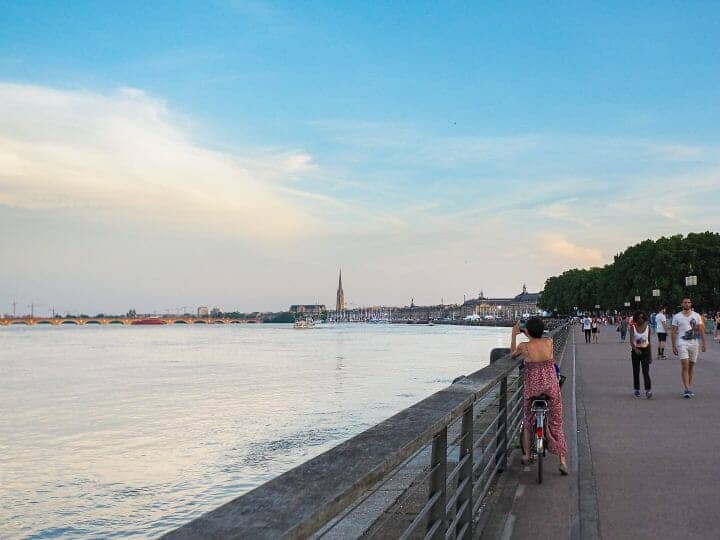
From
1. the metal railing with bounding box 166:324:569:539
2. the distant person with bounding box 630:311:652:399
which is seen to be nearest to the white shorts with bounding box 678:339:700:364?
the distant person with bounding box 630:311:652:399

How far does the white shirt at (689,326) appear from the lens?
15.9 metres

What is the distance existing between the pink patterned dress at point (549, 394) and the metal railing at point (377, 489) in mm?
1048

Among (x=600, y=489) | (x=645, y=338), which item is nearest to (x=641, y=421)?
(x=645, y=338)

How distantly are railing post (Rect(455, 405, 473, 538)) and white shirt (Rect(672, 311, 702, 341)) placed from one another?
1158 centimetres

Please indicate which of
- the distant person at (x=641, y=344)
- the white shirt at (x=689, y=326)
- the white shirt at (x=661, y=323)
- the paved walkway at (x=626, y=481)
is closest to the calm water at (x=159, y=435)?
the paved walkway at (x=626, y=481)

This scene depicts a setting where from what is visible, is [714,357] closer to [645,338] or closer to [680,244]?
[645,338]

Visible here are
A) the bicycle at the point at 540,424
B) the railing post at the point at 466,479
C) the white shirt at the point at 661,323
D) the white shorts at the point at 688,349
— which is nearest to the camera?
the railing post at the point at 466,479

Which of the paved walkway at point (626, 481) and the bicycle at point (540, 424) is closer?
the paved walkway at point (626, 481)

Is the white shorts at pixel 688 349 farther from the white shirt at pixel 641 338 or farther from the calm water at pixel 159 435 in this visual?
the calm water at pixel 159 435

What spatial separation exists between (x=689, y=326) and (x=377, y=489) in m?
13.9

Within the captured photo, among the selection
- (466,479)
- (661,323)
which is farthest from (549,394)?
(661,323)

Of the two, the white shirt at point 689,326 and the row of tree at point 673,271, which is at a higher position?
the row of tree at point 673,271

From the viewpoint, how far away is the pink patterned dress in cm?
834

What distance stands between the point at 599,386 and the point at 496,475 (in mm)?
11702
